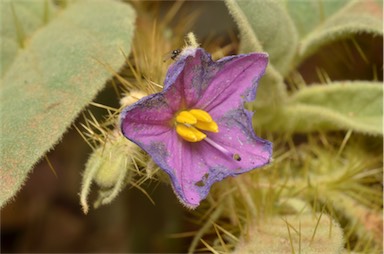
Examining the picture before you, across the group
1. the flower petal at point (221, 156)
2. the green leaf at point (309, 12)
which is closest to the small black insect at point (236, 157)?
the flower petal at point (221, 156)

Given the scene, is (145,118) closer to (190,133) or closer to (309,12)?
(190,133)

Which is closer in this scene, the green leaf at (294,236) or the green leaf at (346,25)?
the green leaf at (294,236)

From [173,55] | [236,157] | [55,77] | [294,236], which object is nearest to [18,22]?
[55,77]

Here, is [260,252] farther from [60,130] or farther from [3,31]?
[3,31]

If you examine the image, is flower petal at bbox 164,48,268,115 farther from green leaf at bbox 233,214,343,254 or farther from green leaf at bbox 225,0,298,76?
green leaf at bbox 233,214,343,254

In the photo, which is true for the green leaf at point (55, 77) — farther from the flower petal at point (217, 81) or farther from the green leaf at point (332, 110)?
the green leaf at point (332, 110)

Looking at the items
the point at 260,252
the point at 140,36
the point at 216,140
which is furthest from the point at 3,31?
the point at 260,252
